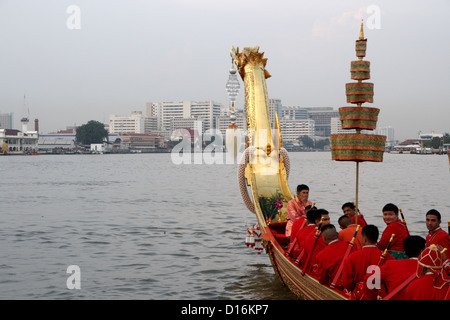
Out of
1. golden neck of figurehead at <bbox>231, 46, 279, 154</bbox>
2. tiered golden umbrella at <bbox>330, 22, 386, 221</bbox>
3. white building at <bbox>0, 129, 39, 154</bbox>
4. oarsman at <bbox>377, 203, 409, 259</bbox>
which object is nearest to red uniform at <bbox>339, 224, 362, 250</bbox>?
oarsman at <bbox>377, 203, 409, 259</bbox>

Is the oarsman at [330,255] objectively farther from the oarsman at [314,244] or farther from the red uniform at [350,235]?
the red uniform at [350,235]

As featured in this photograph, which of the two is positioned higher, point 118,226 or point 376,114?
point 376,114

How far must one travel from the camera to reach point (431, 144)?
135 meters

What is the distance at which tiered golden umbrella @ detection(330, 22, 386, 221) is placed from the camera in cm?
962

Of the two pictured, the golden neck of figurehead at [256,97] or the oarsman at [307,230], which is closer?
the oarsman at [307,230]

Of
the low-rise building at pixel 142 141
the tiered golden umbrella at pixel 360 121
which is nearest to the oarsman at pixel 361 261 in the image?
the tiered golden umbrella at pixel 360 121

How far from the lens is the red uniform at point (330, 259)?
25.0ft

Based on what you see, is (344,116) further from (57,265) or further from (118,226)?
(118,226)

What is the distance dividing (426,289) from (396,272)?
2.15 ft

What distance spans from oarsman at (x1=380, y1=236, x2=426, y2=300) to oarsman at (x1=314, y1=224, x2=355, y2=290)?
3.49 feet

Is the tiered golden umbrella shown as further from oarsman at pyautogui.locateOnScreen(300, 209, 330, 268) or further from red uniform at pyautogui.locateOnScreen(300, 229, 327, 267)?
red uniform at pyautogui.locateOnScreen(300, 229, 327, 267)

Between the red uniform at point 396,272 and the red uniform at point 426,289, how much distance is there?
12.0 inches
